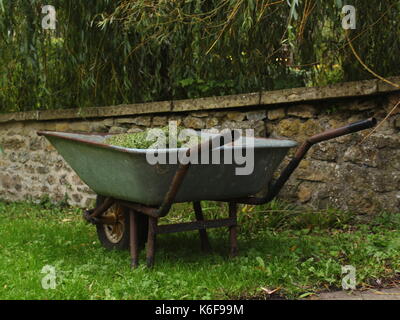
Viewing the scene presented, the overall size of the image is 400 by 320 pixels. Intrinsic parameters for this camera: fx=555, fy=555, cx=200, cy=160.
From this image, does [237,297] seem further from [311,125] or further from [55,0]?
[55,0]

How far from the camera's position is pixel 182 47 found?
5094 mm

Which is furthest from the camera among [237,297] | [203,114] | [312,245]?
[203,114]

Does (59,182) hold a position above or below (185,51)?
below

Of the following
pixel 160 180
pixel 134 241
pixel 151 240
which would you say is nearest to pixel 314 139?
pixel 160 180

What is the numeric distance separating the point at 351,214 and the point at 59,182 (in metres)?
3.17

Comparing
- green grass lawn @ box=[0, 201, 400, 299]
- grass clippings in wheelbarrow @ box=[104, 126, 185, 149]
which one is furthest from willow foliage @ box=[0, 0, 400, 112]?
green grass lawn @ box=[0, 201, 400, 299]

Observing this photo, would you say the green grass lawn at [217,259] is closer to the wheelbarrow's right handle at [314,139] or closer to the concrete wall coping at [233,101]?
the wheelbarrow's right handle at [314,139]

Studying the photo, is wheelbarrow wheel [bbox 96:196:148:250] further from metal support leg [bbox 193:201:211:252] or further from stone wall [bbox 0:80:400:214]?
stone wall [bbox 0:80:400:214]

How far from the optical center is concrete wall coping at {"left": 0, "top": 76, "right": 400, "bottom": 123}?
412 cm

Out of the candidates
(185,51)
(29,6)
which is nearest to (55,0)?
(29,6)

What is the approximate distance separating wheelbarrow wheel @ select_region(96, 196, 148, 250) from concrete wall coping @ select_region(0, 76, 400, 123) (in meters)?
1.47

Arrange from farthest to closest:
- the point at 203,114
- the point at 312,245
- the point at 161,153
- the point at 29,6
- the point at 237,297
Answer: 1. the point at 203,114
2. the point at 29,6
3. the point at 312,245
4. the point at 161,153
5. the point at 237,297

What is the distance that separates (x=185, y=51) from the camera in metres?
5.06

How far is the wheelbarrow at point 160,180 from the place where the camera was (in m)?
2.99
